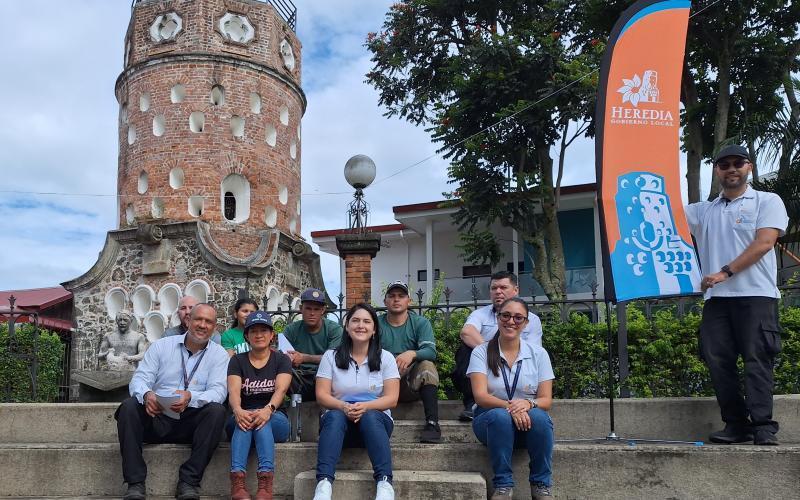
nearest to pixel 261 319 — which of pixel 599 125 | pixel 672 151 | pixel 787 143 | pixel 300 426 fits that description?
pixel 300 426

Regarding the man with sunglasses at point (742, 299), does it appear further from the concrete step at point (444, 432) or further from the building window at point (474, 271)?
the building window at point (474, 271)

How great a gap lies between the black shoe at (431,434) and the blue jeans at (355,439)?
0.51 m

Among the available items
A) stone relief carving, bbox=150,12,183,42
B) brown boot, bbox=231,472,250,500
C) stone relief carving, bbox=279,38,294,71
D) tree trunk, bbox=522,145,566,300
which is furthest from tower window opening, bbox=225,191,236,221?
brown boot, bbox=231,472,250,500

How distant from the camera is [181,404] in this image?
5.00m

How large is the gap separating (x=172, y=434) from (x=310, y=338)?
1415mm

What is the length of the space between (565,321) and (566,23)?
12.3 meters

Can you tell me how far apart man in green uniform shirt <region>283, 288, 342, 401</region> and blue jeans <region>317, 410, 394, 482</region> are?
1.06 m

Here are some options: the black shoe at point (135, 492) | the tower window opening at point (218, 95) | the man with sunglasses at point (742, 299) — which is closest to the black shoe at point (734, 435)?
the man with sunglasses at point (742, 299)

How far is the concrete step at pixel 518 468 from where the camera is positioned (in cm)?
451

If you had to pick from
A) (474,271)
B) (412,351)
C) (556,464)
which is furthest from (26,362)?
(474,271)

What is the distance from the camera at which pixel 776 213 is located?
15.5 feet

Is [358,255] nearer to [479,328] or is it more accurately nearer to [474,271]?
[479,328]

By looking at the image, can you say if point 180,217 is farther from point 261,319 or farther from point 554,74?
point 261,319

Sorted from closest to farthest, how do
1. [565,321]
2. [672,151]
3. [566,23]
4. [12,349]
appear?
[672,151] < [565,321] < [12,349] < [566,23]
